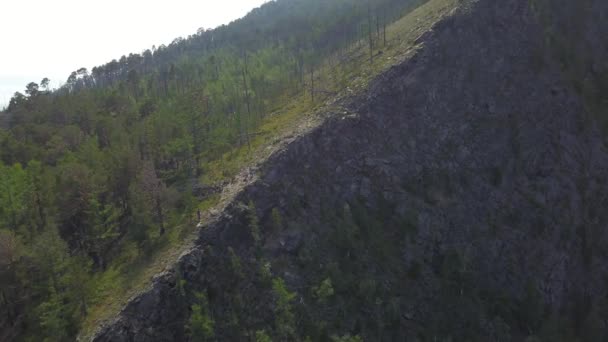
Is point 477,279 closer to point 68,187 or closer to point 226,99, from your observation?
point 68,187

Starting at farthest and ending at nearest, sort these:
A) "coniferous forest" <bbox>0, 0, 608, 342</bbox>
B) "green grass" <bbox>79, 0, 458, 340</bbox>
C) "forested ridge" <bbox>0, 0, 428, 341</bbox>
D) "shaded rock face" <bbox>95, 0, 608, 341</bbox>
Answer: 1. "shaded rock face" <bbox>95, 0, 608, 341</bbox>
2. "green grass" <bbox>79, 0, 458, 340</bbox>
3. "coniferous forest" <bbox>0, 0, 608, 342</bbox>
4. "forested ridge" <bbox>0, 0, 428, 341</bbox>

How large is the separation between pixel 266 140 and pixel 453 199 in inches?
1381

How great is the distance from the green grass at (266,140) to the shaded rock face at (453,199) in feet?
8.51

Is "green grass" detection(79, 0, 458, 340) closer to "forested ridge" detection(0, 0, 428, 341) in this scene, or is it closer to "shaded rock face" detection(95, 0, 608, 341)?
"forested ridge" detection(0, 0, 428, 341)

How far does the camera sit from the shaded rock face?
54.5 meters

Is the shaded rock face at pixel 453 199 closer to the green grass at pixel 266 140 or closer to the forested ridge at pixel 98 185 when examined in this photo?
the green grass at pixel 266 140

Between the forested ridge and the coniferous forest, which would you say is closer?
the forested ridge

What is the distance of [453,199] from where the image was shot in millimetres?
72125

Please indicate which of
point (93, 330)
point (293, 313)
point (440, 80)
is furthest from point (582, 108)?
point (93, 330)

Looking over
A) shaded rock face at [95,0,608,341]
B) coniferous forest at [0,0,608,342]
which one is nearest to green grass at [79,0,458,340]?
coniferous forest at [0,0,608,342]

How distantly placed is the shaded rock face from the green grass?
8.51 feet

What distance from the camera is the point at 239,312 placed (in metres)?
50.9

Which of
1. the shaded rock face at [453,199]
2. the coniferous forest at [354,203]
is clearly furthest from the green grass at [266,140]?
the shaded rock face at [453,199]

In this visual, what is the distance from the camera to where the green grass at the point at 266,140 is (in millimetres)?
51250
